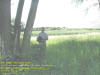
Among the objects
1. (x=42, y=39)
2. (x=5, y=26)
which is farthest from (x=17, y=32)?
(x=42, y=39)

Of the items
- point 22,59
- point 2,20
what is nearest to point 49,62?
point 22,59

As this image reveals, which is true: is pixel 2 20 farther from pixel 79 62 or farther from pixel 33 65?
pixel 79 62

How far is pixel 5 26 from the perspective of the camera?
23.9 ft

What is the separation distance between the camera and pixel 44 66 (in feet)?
22.0

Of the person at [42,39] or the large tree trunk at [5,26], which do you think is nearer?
the large tree trunk at [5,26]

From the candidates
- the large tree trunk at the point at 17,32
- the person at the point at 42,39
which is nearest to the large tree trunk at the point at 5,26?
the large tree trunk at the point at 17,32

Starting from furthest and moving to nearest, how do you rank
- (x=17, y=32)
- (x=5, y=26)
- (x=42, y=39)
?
(x=42, y=39)
(x=17, y=32)
(x=5, y=26)

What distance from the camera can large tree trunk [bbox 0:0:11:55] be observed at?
7.26 metres

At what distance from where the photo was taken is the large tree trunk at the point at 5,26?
23.8 feet

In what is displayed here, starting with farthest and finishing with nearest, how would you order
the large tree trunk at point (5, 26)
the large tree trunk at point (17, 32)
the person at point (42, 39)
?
1. the person at point (42, 39)
2. the large tree trunk at point (17, 32)
3. the large tree trunk at point (5, 26)

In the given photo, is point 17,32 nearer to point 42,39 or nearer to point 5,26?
point 5,26

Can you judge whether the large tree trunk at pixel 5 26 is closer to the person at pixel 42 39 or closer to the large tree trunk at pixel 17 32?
the large tree trunk at pixel 17 32

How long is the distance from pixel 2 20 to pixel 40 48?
79.7 inches

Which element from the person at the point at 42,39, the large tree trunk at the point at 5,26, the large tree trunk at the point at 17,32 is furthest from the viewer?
the person at the point at 42,39
